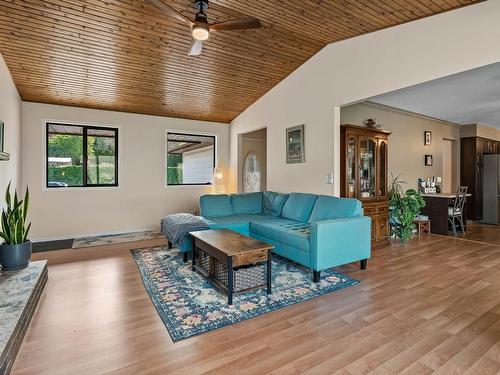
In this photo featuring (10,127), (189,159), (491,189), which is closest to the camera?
(10,127)

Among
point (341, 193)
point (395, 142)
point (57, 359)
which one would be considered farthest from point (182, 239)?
point (395, 142)

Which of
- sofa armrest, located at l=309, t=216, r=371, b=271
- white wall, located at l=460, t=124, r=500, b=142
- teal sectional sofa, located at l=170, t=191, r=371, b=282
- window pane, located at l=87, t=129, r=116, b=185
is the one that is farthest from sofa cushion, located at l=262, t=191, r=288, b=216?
white wall, located at l=460, t=124, r=500, b=142

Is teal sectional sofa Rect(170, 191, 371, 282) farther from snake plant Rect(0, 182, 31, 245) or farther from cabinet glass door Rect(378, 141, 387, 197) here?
snake plant Rect(0, 182, 31, 245)

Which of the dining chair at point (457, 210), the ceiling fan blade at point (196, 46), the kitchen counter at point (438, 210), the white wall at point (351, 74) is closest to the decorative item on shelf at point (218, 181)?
the white wall at point (351, 74)

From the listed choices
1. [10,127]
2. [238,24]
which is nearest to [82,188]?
[10,127]

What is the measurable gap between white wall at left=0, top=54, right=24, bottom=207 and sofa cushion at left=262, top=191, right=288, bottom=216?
12.8 ft

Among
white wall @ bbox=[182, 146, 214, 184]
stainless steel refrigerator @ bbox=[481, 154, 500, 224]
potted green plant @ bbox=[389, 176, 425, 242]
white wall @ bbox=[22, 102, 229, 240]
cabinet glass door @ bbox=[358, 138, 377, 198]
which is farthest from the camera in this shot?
stainless steel refrigerator @ bbox=[481, 154, 500, 224]

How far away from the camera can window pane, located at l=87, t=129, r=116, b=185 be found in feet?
18.4

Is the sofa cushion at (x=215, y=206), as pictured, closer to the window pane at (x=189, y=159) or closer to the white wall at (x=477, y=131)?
the window pane at (x=189, y=159)

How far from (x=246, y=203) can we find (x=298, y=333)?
3.22m

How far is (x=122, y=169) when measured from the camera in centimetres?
584

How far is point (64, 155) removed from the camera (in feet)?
17.6

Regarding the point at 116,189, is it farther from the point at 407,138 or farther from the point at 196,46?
the point at 407,138

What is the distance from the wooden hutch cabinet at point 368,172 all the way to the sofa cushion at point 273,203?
104cm
